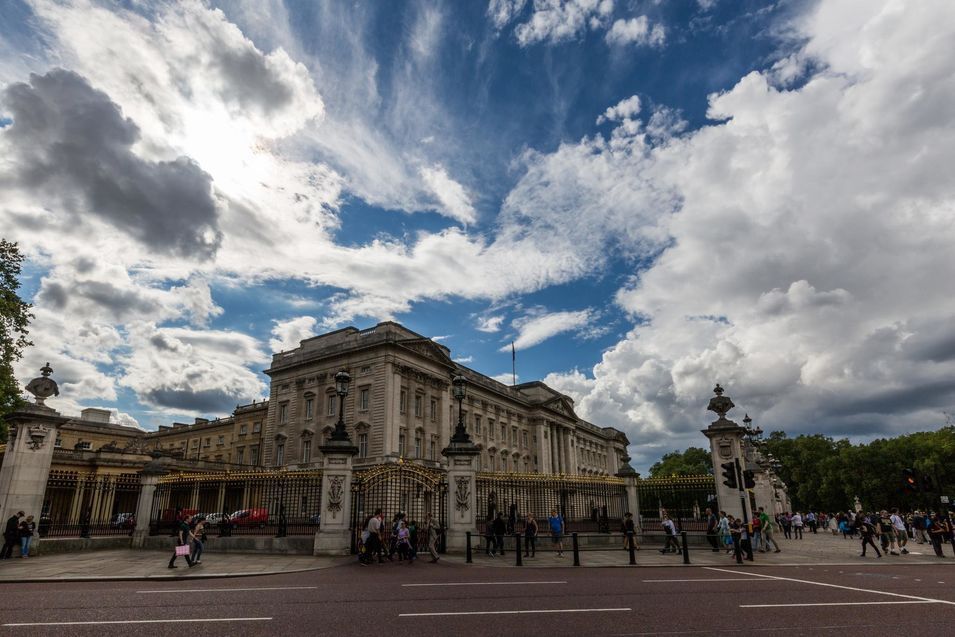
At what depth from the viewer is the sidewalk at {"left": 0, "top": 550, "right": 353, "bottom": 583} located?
13.5 m

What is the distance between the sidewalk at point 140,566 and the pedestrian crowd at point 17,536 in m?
0.27

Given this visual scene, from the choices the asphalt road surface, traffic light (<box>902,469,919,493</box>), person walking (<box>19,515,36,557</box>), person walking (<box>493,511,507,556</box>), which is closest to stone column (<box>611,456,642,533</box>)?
person walking (<box>493,511,507,556</box>)

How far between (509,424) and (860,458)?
47.6 meters

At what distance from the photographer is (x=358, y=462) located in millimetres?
46719

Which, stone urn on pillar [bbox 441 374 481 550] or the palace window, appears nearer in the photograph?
stone urn on pillar [bbox 441 374 481 550]

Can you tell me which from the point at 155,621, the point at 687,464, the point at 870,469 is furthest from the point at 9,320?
the point at 687,464

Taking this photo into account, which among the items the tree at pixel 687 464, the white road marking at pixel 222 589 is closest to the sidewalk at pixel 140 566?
the white road marking at pixel 222 589

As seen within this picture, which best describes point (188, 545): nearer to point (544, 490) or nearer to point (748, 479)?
point (544, 490)

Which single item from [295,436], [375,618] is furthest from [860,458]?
[375,618]

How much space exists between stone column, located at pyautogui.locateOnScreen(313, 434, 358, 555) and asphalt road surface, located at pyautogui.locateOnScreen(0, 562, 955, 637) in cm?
336

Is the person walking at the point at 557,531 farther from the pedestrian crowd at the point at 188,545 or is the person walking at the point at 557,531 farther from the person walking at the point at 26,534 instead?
the person walking at the point at 26,534

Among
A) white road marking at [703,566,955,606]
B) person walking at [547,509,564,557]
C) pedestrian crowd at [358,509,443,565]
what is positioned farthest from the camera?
person walking at [547,509,564,557]

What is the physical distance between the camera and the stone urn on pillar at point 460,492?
62.0 ft

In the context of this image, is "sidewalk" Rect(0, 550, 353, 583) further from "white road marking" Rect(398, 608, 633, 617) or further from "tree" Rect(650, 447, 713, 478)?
"tree" Rect(650, 447, 713, 478)
